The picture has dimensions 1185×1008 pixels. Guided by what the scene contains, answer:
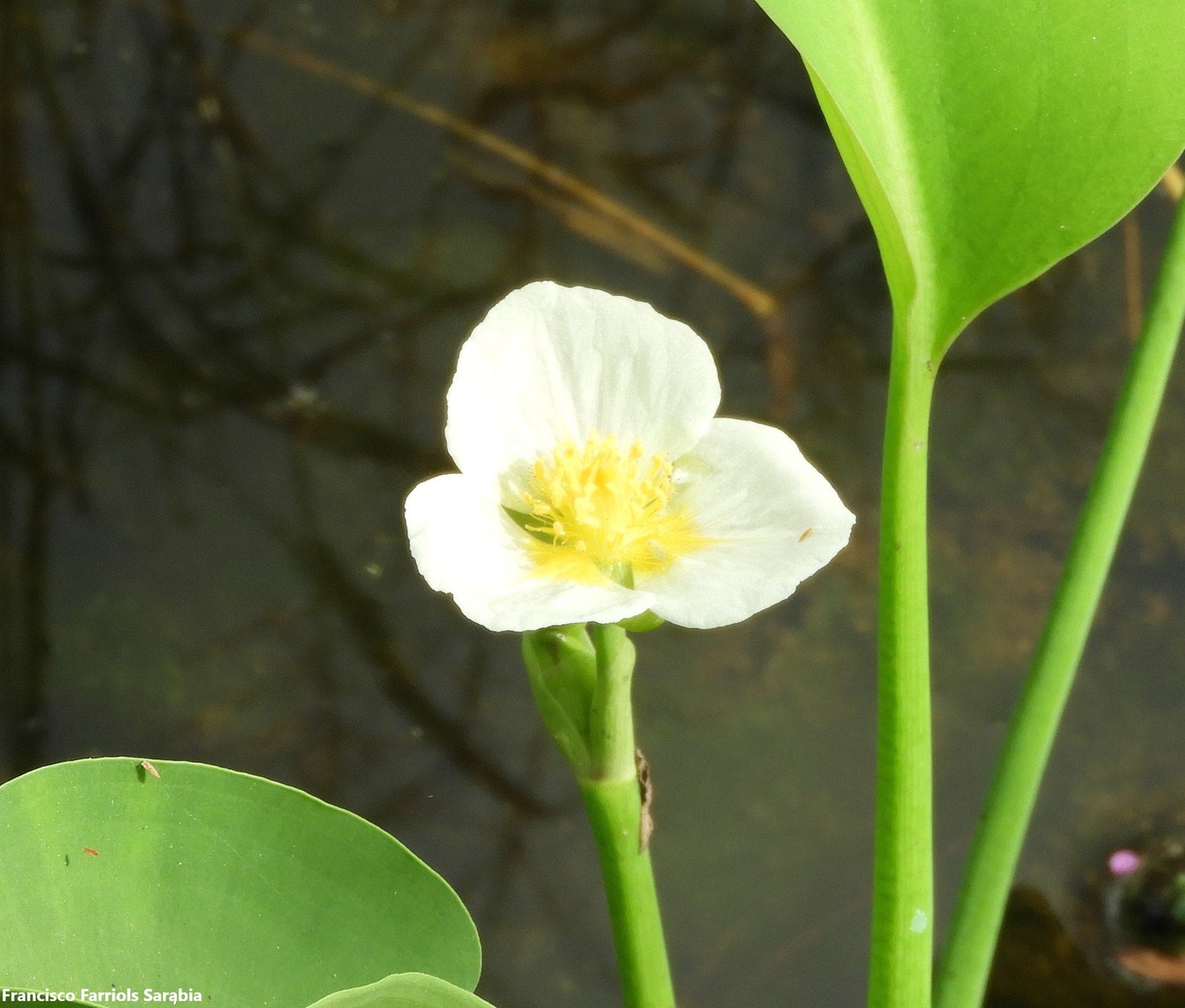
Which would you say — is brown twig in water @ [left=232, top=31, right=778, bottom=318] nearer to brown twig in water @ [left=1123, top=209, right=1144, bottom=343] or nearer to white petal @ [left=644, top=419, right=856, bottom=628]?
brown twig in water @ [left=1123, top=209, right=1144, bottom=343]

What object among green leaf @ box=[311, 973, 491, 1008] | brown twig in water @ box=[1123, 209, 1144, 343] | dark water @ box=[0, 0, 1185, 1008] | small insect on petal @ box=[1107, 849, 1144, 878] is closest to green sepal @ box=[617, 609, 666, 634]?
green leaf @ box=[311, 973, 491, 1008]

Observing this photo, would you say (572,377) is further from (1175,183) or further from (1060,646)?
(1175,183)

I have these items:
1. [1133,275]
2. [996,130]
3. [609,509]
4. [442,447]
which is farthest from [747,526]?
[1133,275]

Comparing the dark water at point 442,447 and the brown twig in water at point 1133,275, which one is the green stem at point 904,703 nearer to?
the dark water at point 442,447

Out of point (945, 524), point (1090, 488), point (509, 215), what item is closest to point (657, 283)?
point (509, 215)

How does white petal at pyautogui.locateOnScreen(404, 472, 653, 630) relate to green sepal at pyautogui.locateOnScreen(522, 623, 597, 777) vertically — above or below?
above

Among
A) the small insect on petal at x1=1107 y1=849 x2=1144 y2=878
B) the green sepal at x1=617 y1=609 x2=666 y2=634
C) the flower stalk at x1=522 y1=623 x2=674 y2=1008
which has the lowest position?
the small insect on petal at x1=1107 y1=849 x2=1144 y2=878
